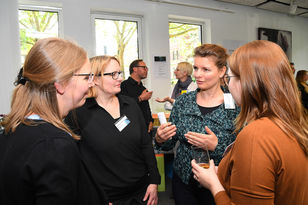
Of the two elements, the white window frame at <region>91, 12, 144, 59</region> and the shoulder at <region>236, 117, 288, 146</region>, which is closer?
the shoulder at <region>236, 117, 288, 146</region>

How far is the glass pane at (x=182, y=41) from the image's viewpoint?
16.3 ft

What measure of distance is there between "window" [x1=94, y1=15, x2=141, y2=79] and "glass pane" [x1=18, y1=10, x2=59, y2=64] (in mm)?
731

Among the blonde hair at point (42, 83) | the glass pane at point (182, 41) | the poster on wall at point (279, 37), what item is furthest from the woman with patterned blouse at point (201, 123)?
the poster on wall at point (279, 37)

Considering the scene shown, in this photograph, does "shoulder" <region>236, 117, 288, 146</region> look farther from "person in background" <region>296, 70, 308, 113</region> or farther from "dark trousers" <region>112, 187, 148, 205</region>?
"person in background" <region>296, 70, 308, 113</region>

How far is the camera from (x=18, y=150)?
70 cm

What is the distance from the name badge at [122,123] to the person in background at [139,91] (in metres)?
2.07

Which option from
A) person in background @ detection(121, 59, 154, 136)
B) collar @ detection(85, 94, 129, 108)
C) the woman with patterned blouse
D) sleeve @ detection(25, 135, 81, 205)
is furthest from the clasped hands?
person in background @ detection(121, 59, 154, 136)

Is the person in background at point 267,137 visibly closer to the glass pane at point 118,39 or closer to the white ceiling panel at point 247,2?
the glass pane at point 118,39

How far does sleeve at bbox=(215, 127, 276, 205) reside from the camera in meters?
0.77

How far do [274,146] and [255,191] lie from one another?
0.54ft

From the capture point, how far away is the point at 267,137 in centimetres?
78

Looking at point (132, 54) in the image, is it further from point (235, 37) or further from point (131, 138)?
point (131, 138)

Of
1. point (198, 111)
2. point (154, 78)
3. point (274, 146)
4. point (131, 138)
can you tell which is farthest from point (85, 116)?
point (154, 78)

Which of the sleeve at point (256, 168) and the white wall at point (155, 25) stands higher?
the white wall at point (155, 25)
